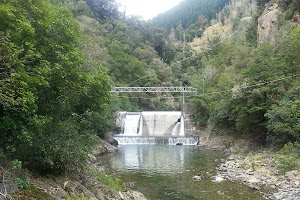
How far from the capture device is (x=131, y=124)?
3338 cm

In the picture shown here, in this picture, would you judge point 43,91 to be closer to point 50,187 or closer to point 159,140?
point 50,187

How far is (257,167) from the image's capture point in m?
13.9

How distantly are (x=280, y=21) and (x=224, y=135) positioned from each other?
1460cm

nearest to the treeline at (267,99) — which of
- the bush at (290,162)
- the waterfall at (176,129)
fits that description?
the bush at (290,162)

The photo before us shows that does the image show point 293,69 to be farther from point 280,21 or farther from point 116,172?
point 116,172

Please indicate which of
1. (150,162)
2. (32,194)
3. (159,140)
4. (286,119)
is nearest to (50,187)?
(32,194)

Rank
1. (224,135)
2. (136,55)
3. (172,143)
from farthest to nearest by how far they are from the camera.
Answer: (136,55), (172,143), (224,135)

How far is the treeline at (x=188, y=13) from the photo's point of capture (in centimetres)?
12538

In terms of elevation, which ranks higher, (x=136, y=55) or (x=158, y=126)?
(x=136, y=55)

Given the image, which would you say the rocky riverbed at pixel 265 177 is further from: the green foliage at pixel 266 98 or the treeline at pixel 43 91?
the treeline at pixel 43 91

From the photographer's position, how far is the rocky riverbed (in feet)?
33.2

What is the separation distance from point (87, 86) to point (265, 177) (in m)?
9.13

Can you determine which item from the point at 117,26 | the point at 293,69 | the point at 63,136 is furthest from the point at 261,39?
the point at 117,26

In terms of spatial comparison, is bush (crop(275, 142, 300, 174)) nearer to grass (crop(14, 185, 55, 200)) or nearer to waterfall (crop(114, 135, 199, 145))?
grass (crop(14, 185, 55, 200))
